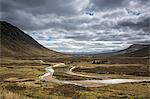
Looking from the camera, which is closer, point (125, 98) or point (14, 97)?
point (14, 97)

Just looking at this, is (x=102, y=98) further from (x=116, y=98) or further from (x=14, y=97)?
(x=14, y=97)

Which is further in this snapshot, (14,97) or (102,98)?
(102,98)

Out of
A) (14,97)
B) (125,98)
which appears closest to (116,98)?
(125,98)

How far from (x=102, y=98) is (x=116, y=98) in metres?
1.81

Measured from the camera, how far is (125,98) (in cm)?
3512

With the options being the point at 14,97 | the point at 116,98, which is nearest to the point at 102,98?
the point at 116,98

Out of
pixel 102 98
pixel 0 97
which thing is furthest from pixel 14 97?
pixel 102 98

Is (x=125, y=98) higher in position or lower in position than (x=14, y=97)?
lower

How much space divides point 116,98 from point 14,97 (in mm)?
23032

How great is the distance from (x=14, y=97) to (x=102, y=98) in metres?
22.3

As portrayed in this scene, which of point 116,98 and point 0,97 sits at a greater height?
point 0,97

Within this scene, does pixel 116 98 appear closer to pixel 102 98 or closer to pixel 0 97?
pixel 102 98

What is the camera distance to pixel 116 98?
115ft

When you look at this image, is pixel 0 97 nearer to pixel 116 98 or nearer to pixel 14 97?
pixel 14 97
